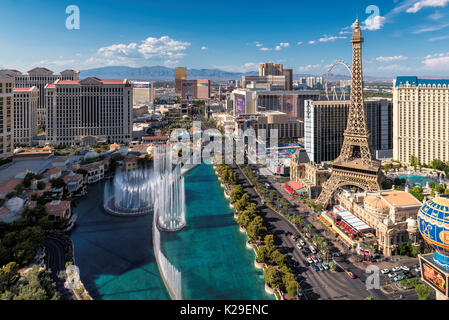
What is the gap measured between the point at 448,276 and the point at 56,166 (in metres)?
47.1

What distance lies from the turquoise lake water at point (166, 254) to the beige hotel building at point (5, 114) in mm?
15574

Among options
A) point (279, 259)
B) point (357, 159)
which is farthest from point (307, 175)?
point (279, 259)

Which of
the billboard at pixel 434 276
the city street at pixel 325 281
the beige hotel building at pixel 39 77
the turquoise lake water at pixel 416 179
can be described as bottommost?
the city street at pixel 325 281

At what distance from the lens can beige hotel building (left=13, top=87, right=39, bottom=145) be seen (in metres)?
62.3

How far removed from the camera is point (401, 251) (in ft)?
79.4

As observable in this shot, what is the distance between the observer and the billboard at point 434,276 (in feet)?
55.3

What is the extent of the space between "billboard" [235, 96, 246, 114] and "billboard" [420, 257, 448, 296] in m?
73.3

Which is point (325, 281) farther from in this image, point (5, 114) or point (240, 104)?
point (240, 104)

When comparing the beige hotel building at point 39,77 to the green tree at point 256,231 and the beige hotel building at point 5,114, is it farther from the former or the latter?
the green tree at point 256,231

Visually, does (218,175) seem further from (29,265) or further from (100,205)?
(29,265)

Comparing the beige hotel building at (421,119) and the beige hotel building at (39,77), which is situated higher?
the beige hotel building at (39,77)

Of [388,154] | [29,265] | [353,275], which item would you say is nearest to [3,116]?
[29,265]

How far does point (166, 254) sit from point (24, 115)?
56.4 metres

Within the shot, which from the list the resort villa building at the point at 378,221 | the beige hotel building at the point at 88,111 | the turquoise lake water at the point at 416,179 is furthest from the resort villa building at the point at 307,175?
the beige hotel building at the point at 88,111
